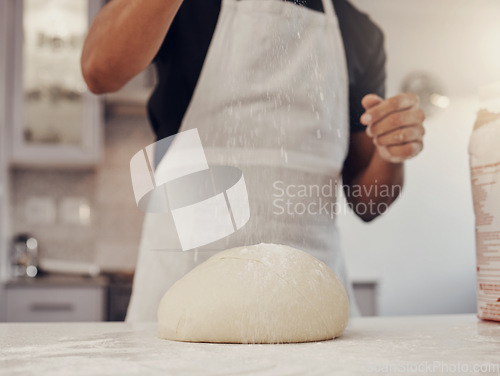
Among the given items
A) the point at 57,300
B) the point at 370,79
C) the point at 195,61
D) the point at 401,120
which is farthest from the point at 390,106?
the point at 57,300

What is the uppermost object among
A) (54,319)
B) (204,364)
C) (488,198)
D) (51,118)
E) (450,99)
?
(51,118)

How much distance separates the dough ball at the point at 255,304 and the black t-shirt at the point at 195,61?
0.26 m

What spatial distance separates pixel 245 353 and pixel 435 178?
67 cm

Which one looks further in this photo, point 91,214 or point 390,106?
point 91,214

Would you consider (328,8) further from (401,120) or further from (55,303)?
(55,303)

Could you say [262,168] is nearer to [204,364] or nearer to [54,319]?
[204,364]

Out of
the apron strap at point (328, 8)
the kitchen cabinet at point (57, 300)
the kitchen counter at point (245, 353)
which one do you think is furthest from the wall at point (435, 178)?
the kitchen cabinet at point (57, 300)

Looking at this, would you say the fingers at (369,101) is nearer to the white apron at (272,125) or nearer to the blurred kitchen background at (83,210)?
the white apron at (272,125)

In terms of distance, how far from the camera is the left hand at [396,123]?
1.96 feet

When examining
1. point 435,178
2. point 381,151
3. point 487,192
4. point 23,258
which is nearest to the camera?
point 487,192

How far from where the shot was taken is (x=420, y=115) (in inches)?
23.7

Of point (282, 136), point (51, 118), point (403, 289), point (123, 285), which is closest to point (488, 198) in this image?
point (282, 136)

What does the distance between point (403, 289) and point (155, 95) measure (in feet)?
3.05

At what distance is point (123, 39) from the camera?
580 millimetres
